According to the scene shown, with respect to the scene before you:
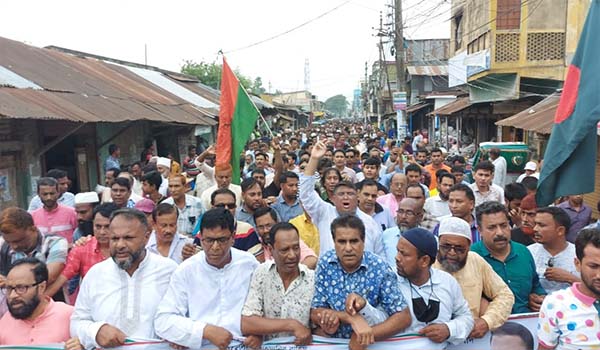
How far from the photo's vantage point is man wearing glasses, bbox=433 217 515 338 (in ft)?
10.3

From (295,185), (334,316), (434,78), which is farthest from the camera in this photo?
(434,78)

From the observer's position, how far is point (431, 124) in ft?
110

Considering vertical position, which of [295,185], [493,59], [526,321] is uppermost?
[493,59]

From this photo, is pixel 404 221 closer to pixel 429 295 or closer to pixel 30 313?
pixel 429 295

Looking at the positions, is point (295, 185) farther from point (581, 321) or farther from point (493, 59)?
point (493, 59)

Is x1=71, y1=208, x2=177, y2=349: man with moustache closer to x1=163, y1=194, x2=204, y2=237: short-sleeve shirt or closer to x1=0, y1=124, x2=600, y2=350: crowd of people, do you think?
x1=0, y1=124, x2=600, y2=350: crowd of people

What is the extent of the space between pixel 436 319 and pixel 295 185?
9.72 feet

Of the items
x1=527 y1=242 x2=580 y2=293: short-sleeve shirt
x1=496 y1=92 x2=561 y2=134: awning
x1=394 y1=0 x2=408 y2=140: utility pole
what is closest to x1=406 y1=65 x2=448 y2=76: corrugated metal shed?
x1=394 y1=0 x2=408 y2=140: utility pole

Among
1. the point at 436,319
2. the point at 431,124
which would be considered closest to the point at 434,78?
the point at 431,124

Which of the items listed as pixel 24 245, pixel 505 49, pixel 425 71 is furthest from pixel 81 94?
pixel 425 71

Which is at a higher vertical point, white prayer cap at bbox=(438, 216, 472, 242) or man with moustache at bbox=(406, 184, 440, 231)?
white prayer cap at bbox=(438, 216, 472, 242)

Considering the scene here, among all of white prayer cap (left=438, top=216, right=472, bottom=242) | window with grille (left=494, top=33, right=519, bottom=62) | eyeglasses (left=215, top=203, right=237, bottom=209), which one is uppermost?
window with grille (left=494, top=33, right=519, bottom=62)

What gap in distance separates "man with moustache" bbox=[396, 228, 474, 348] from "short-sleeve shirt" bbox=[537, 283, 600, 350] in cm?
46

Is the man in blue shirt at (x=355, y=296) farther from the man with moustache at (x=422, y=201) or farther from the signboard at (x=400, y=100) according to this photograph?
the signboard at (x=400, y=100)
